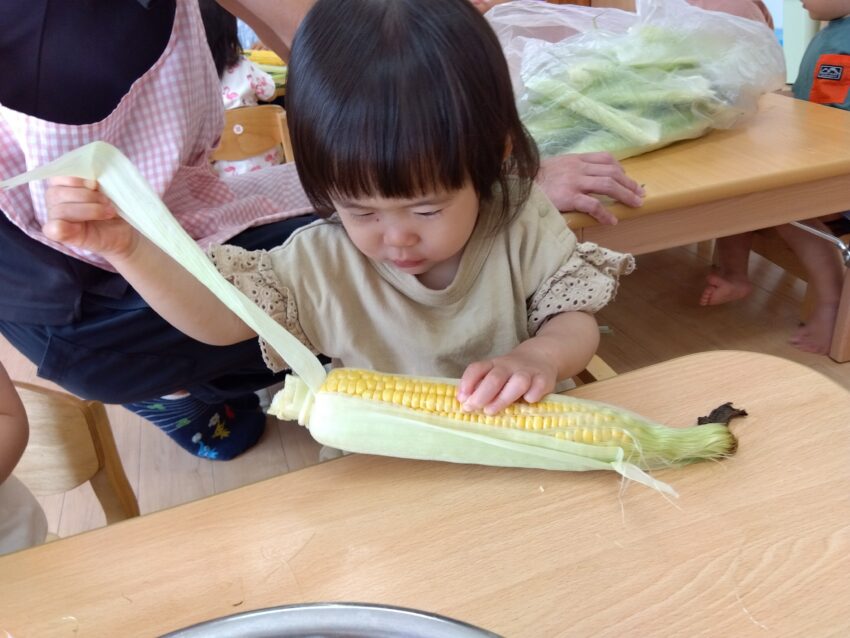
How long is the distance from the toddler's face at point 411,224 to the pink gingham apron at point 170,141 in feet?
1.36

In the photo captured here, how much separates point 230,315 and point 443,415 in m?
0.31

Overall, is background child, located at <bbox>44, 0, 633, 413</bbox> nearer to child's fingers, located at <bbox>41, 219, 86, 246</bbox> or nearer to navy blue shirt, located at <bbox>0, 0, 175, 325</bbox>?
child's fingers, located at <bbox>41, 219, 86, 246</bbox>

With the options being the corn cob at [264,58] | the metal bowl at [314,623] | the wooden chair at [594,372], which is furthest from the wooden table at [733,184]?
the corn cob at [264,58]

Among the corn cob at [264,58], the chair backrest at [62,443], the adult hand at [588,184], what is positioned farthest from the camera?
the corn cob at [264,58]

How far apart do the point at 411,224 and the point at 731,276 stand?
5.68 ft

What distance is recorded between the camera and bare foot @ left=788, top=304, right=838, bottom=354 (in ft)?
6.43

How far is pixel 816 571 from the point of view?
49cm

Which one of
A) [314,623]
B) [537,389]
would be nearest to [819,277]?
[537,389]

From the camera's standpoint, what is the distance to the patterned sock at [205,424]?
1.78 meters

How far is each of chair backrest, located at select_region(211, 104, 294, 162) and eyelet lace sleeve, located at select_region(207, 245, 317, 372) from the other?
119 centimetres

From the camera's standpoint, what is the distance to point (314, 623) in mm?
378

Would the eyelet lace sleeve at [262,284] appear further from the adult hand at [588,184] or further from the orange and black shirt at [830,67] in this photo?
the orange and black shirt at [830,67]

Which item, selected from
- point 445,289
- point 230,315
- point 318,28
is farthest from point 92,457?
point 318,28

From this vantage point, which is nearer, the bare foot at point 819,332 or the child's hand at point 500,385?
the child's hand at point 500,385
